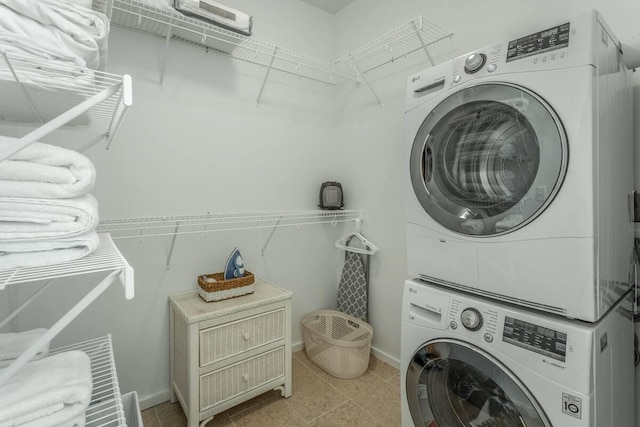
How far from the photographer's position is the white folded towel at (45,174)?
703 millimetres

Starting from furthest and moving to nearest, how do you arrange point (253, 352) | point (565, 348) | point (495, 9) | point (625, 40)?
point (253, 352)
point (495, 9)
point (625, 40)
point (565, 348)

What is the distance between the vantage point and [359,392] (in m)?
1.91

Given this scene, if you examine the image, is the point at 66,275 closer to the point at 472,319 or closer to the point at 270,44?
the point at 472,319

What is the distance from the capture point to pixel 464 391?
45.8 inches

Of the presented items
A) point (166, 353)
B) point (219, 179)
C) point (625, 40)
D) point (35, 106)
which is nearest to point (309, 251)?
point (219, 179)

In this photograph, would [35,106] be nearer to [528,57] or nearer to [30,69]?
[30,69]

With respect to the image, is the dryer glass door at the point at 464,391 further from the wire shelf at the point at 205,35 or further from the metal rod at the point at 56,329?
the wire shelf at the point at 205,35

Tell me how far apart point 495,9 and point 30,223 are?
2124mm

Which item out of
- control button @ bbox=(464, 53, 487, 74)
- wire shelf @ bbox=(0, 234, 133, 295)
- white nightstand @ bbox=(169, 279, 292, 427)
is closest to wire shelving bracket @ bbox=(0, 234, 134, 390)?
wire shelf @ bbox=(0, 234, 133, 295)

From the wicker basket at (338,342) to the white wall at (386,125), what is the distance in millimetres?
184

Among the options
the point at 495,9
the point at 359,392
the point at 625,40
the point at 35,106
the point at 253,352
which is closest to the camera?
the point at 35,106

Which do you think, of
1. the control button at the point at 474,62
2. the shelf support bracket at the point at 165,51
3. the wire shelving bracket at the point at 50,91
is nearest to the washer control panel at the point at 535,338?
the control button at the point at 474,62

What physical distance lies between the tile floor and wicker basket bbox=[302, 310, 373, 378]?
8 centimetres

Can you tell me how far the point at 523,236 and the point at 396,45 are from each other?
5.15ft
